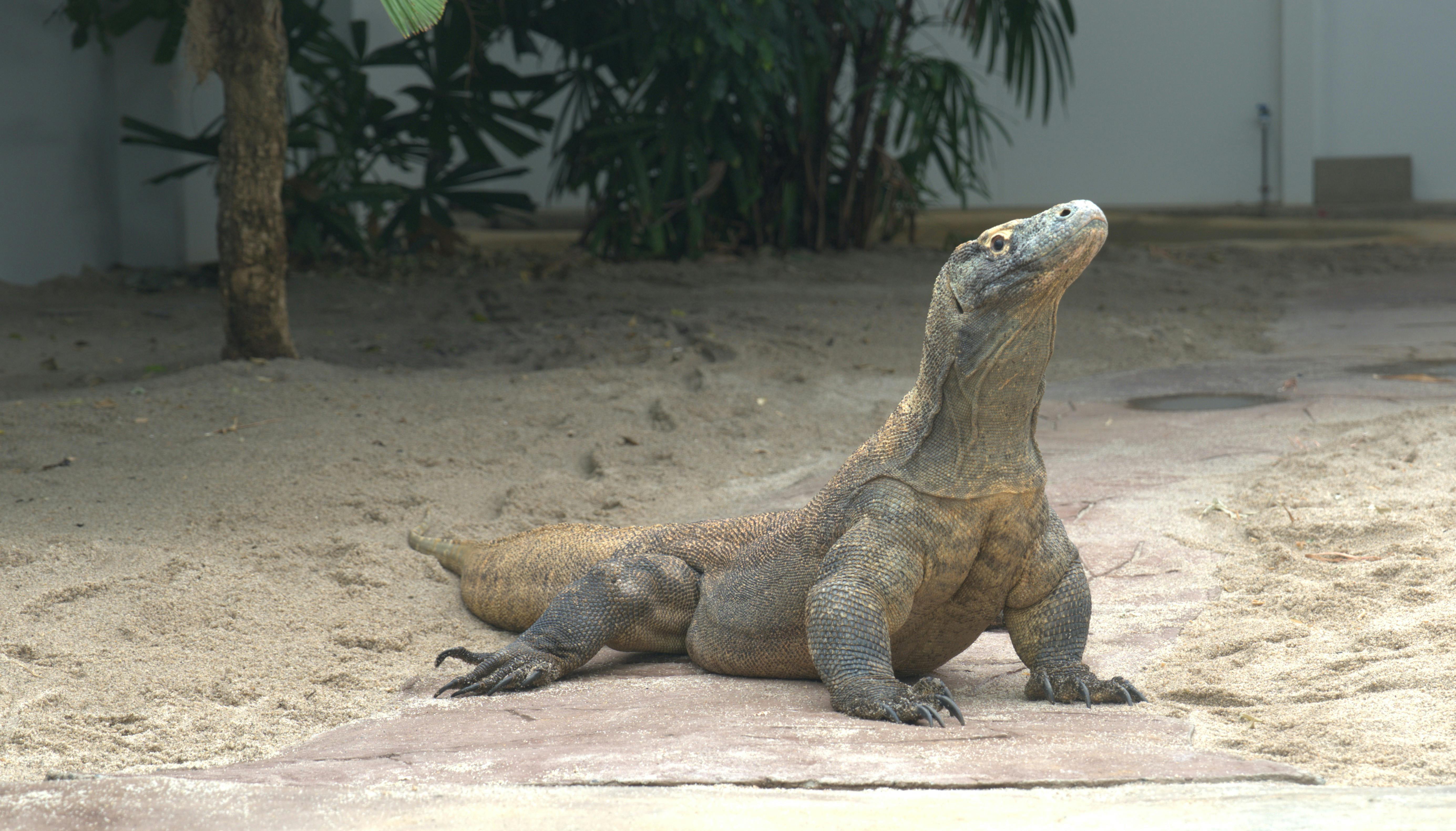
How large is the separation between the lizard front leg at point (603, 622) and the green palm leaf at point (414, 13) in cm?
175

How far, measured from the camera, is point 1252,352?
752cm

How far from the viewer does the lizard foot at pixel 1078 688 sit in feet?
9.01

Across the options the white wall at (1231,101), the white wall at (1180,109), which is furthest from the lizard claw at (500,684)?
the white wall at (1231,101)

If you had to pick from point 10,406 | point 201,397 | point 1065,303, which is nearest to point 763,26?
point 1065,303

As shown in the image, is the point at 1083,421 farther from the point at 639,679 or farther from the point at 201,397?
the point at 201,397

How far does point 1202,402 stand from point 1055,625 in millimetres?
3507

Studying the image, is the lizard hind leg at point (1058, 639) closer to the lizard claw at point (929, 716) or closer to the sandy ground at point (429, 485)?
the sandy ground at point (429, 485)

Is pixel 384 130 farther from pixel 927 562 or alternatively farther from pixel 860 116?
pixel 927 562

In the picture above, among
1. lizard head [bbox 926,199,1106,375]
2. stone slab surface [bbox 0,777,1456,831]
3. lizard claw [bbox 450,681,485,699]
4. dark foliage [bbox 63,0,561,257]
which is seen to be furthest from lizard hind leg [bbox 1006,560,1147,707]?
dark foliage [bbox 63,0,561,257]

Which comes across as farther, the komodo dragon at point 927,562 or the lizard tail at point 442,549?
the lizard tail at point 442,549

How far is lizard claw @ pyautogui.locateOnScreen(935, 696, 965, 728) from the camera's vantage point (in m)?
2.61

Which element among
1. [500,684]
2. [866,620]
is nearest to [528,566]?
[500,684]

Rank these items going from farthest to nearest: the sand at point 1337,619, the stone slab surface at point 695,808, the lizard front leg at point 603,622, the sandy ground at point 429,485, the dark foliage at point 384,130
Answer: the dark foliage at point 384,130
the lizard front leg at point 603,622
the sandy ground at point 429,485
the sand at point 1337,619
the stone slab surface at point 695,808

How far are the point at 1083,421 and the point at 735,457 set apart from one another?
155 centimetres
